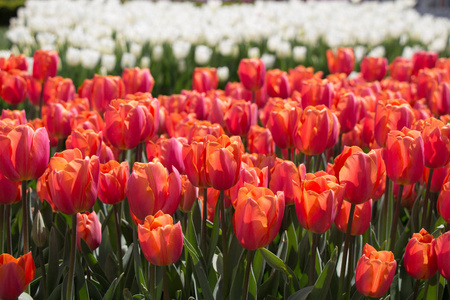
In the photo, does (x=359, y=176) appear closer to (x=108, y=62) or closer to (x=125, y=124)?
(x=125, y=124)

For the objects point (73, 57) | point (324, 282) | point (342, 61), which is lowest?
point (73, 57)

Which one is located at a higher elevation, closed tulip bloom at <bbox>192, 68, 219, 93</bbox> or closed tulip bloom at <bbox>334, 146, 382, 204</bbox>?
closed tulip bloom at <bbox>334, 146, 382, 204</bbox>

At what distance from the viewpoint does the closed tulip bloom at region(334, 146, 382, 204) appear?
1.56 metres

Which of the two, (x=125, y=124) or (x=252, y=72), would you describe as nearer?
(x=125, y=124)

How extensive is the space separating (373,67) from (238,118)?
1.82 metres

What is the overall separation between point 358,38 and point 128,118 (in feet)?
21.6

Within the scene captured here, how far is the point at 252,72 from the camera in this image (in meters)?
3.07

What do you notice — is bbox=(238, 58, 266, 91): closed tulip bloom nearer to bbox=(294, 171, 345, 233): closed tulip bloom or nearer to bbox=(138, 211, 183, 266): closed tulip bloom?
bbox=(294, 171, 345, 233): closed tulip bloom

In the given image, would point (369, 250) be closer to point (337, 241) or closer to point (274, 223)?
point (274, 223)

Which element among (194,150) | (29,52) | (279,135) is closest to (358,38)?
(29,52)

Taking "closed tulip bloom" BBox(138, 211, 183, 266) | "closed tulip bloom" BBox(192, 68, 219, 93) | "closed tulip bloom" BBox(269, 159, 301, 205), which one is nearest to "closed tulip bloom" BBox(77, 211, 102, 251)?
"closed tulip bloom" BBox(138, 211, 183, 266)

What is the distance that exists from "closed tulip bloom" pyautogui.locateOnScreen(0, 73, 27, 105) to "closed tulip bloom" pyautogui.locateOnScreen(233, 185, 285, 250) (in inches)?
71.9

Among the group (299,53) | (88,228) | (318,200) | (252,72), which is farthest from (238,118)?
(299,53)

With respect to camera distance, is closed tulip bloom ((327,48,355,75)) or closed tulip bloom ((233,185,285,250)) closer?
closed tulip bloom ((233,185,285,250))
